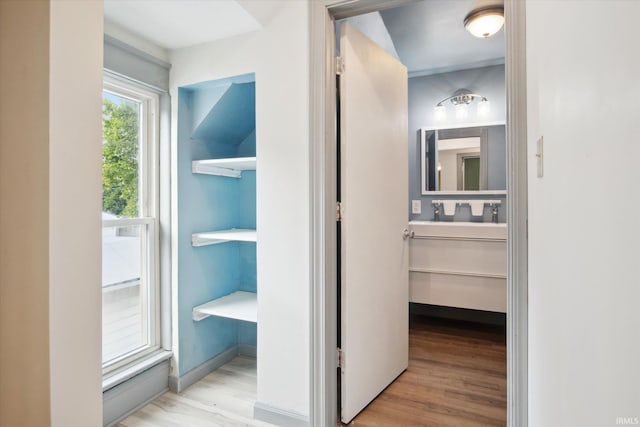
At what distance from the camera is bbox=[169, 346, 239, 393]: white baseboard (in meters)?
2.08

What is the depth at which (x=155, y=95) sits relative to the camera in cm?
206

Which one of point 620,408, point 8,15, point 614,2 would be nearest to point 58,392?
point 8,15

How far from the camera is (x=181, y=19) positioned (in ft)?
5.66

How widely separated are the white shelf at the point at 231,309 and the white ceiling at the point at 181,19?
165 centimetres

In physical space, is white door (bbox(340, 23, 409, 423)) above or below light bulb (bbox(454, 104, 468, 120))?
below

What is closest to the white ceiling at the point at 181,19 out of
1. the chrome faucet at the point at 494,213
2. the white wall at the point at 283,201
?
the white wall at the point at 283,201

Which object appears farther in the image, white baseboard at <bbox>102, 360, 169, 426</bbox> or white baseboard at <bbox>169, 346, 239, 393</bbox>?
white baseboard at <bbox>169, 346, 239, 393</bbox>

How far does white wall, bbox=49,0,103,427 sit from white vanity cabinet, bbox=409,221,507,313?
244 cm

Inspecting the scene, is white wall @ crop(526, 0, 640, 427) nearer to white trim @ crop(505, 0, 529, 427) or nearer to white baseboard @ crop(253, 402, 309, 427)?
white trim @ crop(505, 0, 529, 427)

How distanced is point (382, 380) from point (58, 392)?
1.67 m

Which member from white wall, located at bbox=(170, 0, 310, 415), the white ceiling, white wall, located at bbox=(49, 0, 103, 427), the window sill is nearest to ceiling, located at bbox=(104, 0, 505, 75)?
the white ceiling

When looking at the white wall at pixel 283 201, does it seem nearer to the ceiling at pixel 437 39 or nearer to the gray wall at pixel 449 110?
the ceiling at pixel 437 39

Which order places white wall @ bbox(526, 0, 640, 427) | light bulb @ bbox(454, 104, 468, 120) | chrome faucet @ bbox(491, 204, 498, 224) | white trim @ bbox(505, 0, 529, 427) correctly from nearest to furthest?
white wall @ bbox(526, 0, 640, 427) → white trim @ bbox(505, 0, 529, 427) → chrome faucet @ bbox(491, 204, 498, 224) → light bulb @ bbox(454, 104, 468, 120)

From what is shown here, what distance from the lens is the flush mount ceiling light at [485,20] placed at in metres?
2.14
